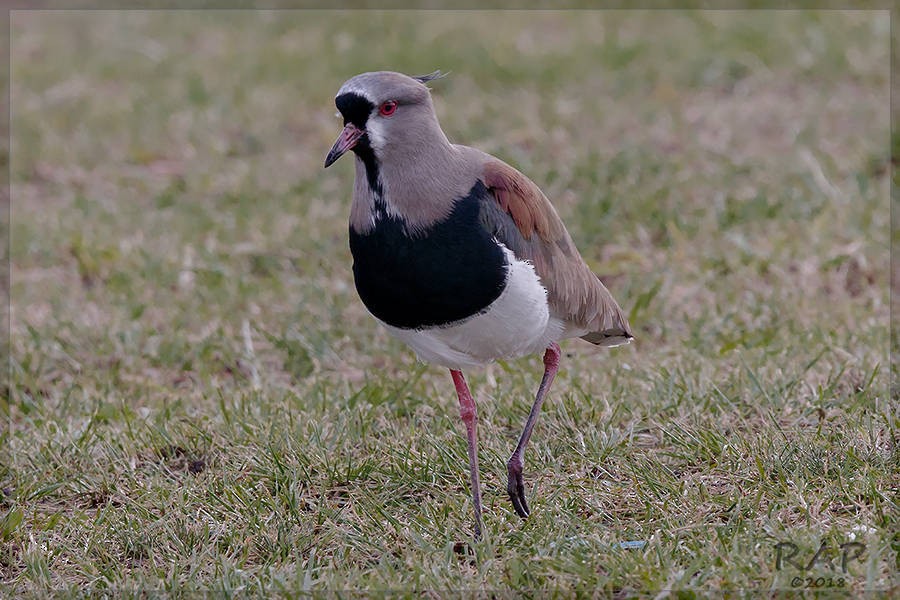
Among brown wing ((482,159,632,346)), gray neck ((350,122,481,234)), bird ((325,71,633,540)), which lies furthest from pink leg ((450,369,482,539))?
gray neck ((350,122,481,234))

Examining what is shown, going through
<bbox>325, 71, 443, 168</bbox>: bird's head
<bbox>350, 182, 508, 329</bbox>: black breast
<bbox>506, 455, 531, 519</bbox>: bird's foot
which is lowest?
<bbox>506, 455, 531, 519</bbox>: bird's foot

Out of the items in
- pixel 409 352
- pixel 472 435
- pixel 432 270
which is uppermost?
pixel 432 270

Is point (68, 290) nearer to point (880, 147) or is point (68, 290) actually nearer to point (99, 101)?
point (99, 101)

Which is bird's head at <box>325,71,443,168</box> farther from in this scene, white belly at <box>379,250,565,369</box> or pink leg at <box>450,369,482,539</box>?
pink leg at <box>450,369,482,539</box>

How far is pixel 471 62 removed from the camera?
8062 millimetres

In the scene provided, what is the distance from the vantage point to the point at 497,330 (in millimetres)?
3408

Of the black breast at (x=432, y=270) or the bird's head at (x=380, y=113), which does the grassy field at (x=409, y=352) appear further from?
the bird's head at (x=380, y=113)

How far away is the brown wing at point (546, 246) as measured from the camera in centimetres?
351

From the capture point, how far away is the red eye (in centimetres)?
336

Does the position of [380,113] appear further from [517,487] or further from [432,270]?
[517,487]

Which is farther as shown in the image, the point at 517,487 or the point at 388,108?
the point at 517,487

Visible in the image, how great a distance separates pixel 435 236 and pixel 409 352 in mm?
1780

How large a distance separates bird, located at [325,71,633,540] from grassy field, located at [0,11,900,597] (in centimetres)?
50

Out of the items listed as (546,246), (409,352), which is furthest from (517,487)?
(409,352)
